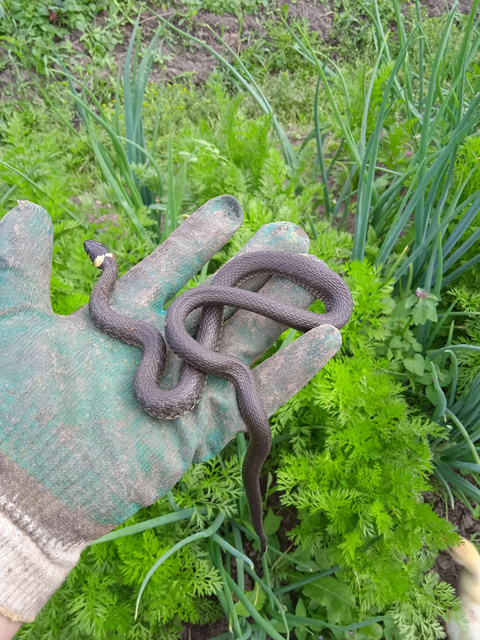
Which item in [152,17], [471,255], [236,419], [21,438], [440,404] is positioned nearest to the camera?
[21,438]

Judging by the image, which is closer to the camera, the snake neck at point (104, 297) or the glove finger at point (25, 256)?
the glove finger at point (25, 256)

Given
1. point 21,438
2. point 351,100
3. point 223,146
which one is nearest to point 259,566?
point 21,438

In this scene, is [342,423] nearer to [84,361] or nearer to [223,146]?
[84,361]

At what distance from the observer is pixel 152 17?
5512 mm

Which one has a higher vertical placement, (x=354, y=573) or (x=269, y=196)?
(x=269, y=196)

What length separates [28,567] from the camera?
1729mm

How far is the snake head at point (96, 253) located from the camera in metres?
2.56

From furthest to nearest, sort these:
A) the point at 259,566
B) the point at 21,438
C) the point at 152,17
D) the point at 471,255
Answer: the point at 152,17 < the point at 471,255 < the point at 259,566 < the point at 21,438

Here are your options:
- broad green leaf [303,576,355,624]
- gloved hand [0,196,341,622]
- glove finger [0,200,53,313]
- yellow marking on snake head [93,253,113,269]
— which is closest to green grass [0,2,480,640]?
broad green leaf [303,576,355,624]

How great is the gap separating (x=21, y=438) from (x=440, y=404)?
1995 millimetres

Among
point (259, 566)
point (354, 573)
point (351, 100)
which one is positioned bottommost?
point (259, 566)

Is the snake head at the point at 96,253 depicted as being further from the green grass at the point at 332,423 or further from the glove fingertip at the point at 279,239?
the glove fingertip at the point at 279,239

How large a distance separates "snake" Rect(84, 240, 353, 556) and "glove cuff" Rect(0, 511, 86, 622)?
0.66 metres

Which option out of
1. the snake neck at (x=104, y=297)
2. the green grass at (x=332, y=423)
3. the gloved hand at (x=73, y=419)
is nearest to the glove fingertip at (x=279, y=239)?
the green grass at (x=332, y=423)
